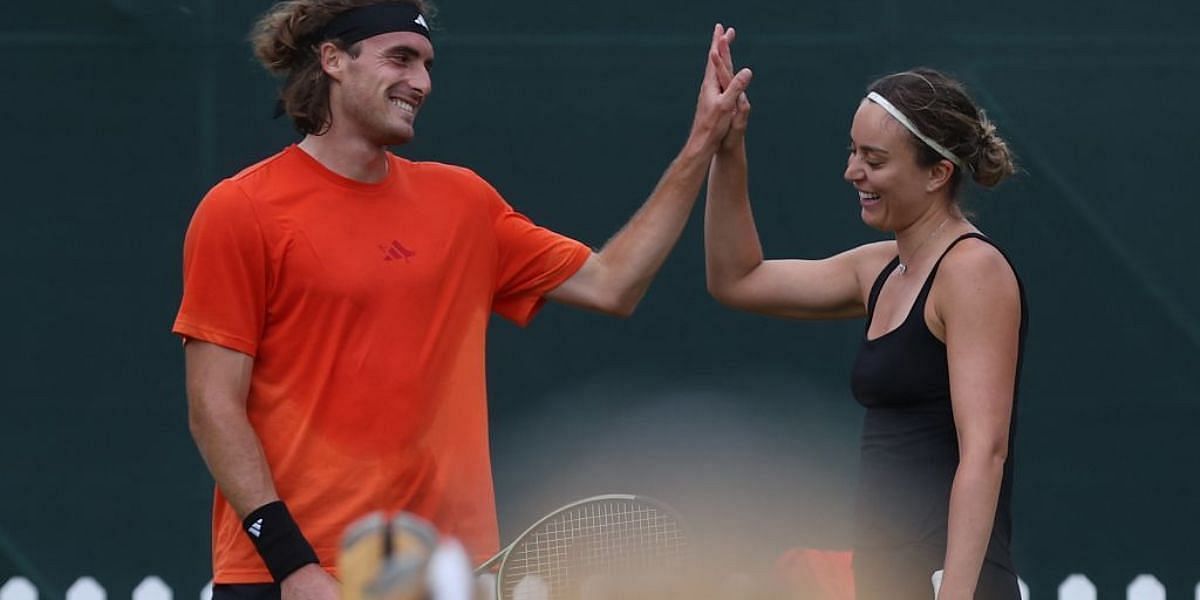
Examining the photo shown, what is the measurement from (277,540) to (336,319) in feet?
1.18

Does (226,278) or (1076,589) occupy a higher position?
(226,278)

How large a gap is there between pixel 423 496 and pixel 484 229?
0.49 m

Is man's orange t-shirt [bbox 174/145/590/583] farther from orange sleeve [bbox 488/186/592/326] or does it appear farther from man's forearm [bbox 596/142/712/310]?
man's forearm [bbox 596/142/712/310]

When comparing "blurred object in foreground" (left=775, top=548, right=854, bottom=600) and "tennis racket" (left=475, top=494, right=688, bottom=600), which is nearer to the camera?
"tennis racket" (left=475, top=494, right=688, bottom=600)

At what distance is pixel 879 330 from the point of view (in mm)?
2824

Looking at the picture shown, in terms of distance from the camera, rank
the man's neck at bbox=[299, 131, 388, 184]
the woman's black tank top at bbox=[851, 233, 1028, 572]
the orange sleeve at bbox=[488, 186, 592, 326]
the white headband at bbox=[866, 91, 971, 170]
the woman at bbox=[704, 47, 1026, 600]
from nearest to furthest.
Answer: the woman at bbox=[704, 47, 1026, 600], the woman's black tank top at bbox=[851, 233, 1028, 572], the white headband at bbox=[866, 91, 971, 170], the man's neck at bbox=[299, 131, 388, 184], the orange sleeve at bbox=[488, 186, 592, 326]

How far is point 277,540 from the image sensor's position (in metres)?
2.74

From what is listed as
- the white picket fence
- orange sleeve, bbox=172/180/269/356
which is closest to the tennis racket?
orange sleeve, bbox=172/180/269/356

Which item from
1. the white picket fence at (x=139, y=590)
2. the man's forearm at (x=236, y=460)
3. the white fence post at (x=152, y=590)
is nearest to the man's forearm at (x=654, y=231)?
the man's forearm at (x=236, y=460)

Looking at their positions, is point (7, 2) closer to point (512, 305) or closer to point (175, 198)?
point (175, 198)

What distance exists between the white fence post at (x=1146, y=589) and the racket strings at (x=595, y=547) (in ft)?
6.32

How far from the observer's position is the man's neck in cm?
297

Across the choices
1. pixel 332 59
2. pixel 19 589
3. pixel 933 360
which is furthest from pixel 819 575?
pixel 19 589

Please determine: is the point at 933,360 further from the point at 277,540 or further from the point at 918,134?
the point at 277,540
